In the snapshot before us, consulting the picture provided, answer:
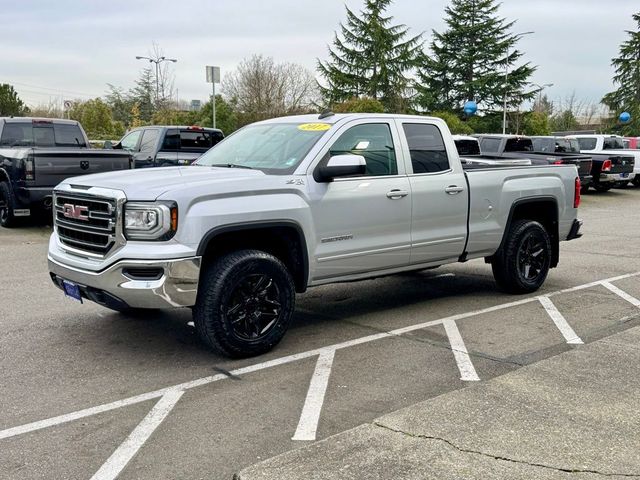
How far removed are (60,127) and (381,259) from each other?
32.1ft

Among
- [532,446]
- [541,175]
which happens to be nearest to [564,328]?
[541,175]

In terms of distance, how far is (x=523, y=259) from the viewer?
7.68 metres

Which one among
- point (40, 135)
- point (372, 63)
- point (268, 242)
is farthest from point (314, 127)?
point (372, 63)

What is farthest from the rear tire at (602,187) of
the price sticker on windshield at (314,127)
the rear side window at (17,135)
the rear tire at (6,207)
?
the price sticker on windshield at (314,127)

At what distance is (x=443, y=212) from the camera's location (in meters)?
6.66

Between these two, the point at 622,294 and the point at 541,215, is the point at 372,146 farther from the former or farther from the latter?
the point at 622,294

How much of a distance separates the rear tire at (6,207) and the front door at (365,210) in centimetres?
783

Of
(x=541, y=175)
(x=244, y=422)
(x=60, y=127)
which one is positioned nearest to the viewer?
(x=244, y=422)

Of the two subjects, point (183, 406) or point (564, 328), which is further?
point (564, 328)

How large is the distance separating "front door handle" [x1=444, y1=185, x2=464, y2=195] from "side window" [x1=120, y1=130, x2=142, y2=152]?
34.7ft

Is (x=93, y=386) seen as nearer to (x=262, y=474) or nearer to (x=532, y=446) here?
(x=262, y=474)

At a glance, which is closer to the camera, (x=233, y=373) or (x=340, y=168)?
(x=233, y=373)

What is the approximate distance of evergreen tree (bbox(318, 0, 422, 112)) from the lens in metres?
47.8

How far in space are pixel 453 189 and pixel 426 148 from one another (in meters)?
0.48
